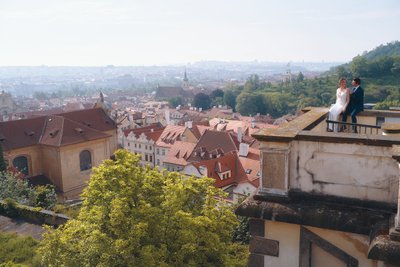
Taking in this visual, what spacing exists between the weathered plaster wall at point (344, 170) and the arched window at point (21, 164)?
4237 centimetres

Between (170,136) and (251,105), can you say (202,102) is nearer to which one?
(251,105)

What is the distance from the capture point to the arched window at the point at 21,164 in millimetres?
42906

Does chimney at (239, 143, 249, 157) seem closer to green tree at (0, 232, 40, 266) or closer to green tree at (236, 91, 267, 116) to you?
green tree at (0, 232, 40, 266)

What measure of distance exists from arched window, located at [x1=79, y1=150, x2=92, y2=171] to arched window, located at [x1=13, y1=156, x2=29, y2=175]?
5497 millimetres

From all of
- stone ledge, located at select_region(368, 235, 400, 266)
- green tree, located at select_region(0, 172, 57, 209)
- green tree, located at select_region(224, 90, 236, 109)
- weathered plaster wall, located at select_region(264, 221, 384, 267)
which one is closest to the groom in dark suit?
weathered plaster wall, located at select_region(264, 221, 384, 267)

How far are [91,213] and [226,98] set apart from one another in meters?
146

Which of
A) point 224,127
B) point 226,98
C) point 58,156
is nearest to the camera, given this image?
point 58,156

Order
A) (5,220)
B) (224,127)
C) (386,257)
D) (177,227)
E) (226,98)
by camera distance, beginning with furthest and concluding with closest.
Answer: (226,98) < (224,127) < (5,220) < (177,227) < (386,257)

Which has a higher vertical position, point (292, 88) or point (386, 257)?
point (386, 257)

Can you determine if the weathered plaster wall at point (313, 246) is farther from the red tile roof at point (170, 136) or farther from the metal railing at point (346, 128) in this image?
the red tile roof at point (170, 136)

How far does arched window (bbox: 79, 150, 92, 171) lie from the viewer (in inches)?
1730

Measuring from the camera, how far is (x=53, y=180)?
4303cm

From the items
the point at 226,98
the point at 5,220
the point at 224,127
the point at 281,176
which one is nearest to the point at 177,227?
the point at 281,176

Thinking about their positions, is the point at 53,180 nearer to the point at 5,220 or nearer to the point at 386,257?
the point at 5,220
